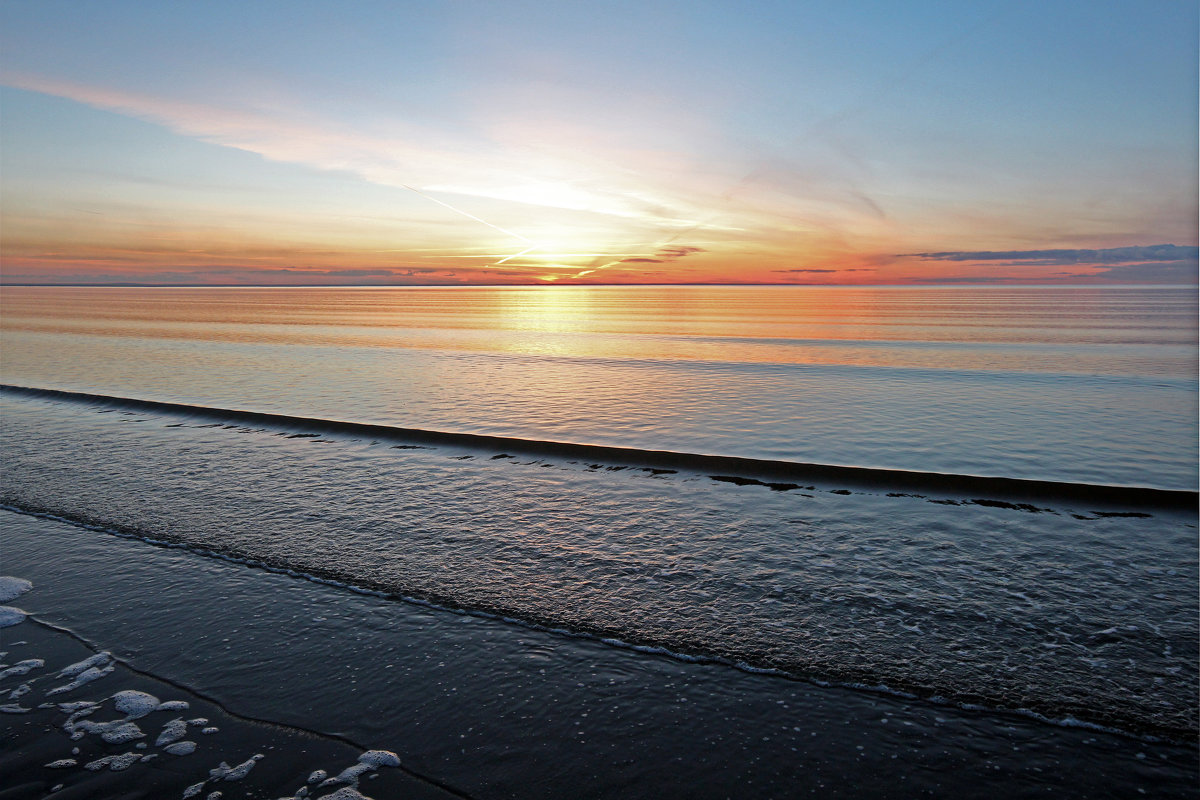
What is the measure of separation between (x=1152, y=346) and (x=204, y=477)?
123 feet

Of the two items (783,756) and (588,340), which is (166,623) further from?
(588,340)

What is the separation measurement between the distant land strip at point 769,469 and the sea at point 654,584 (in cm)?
7

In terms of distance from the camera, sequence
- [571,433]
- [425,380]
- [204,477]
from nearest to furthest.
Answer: [204,477] < [571,433] < [425,380]

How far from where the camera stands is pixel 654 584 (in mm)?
6090

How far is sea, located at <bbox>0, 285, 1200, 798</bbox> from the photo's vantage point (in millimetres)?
3951

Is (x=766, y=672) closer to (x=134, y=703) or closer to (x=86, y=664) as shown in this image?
(x=134, y=703)

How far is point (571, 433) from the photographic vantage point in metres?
13.1

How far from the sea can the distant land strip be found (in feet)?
0.22

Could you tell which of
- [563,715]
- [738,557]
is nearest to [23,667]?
[563,715]

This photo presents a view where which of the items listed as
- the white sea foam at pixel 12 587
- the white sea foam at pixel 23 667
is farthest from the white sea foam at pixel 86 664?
the white sea foam at pixel 12 587

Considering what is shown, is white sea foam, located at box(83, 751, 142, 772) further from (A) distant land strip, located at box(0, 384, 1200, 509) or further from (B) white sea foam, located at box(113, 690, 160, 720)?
(A) distant land strip, located at box(0, 384, 1200, 509)

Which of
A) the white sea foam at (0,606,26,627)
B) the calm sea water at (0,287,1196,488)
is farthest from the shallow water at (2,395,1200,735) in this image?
the calm sea water at (0,287,1196,488)

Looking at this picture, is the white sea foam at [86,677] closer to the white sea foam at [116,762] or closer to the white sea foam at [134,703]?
the white sea foam at [134,703]

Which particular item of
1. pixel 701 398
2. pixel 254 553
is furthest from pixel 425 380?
pixel 254 553
